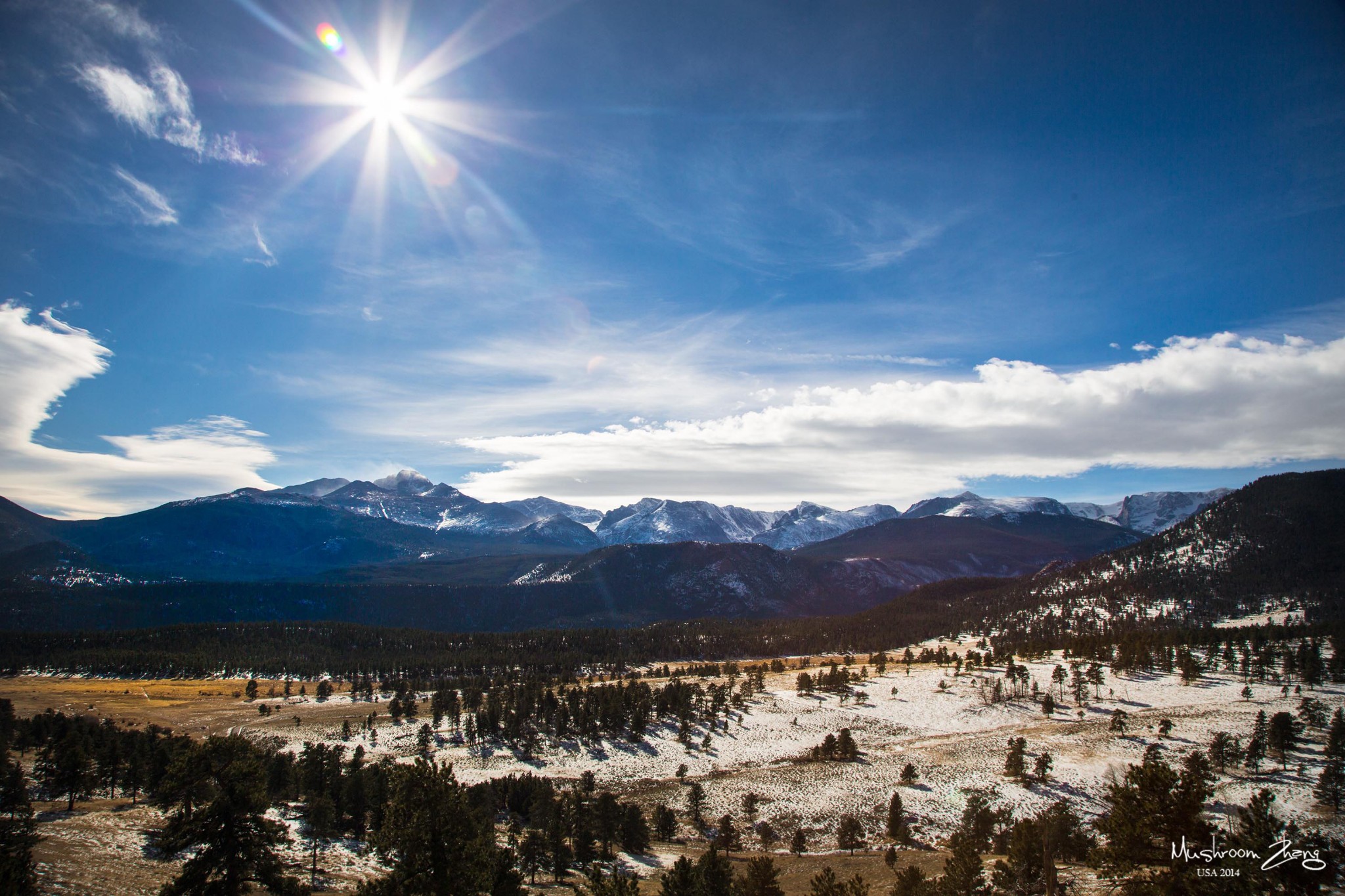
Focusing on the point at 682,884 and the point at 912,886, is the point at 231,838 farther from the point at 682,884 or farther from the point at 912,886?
the point at 912,886

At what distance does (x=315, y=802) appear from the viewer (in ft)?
204

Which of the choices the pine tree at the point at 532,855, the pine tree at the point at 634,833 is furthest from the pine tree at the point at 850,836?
the pine tree at the point at 532,855

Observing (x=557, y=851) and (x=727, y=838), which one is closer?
(x=557, y=851)

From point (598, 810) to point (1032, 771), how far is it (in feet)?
213

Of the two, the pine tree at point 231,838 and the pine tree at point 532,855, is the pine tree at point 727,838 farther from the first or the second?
the pine tree at point 231,838

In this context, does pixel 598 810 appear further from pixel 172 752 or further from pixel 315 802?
pixel 172 752

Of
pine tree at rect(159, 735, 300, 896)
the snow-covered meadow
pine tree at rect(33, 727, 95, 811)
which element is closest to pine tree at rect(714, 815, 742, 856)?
the snow-covered meadow

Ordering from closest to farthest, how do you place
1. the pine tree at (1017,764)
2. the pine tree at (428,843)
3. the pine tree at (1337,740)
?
the pine tree at (428,843) < the pine tree at (1337,740) < the pine tree at (1017,764)

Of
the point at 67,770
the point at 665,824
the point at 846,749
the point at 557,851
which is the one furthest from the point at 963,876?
the point at 67,770

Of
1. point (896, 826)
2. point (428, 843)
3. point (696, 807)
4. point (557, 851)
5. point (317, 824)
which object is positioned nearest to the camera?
point (428, 843)

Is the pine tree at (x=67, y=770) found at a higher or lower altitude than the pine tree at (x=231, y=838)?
lower

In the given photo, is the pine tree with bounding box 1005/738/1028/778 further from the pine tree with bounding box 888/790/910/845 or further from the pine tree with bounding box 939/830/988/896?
the pine tree with bounding box 939/830/988/896

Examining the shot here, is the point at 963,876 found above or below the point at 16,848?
below

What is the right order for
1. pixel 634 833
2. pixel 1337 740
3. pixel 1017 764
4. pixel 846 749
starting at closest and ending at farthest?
1. pixel 634 833
2. pixel 1337 740
3. pixel 1017 764
4. pixel 846 749
